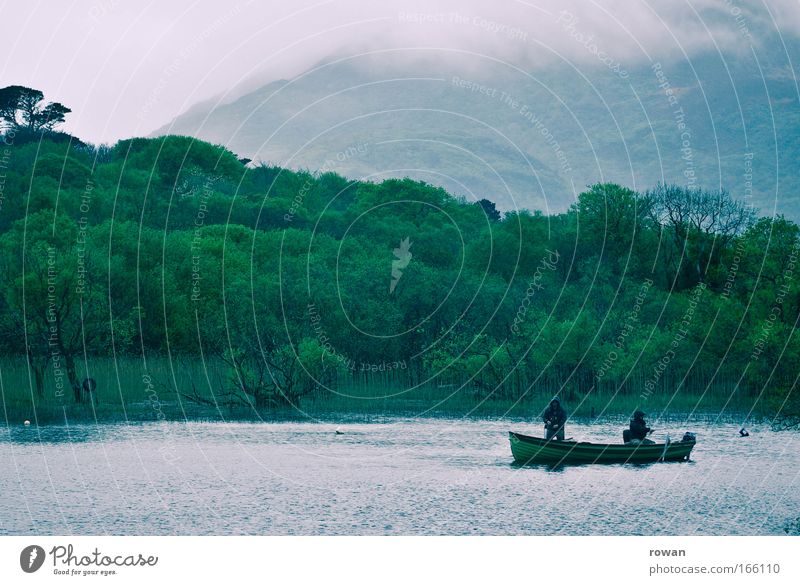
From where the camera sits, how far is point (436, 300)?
4483 inches

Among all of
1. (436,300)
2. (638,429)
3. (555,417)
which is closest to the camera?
(555,417)

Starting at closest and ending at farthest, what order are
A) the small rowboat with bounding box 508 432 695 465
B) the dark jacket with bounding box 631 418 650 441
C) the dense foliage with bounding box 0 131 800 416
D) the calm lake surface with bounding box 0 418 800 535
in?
the calm lake surface with bounding box 0 418 800 535 → the small rowboat with bounding box 508 432 695 465 → the dark jacket with bounding box 631 418 650 441 → the dense foliage with bounding box 0 131 800 416

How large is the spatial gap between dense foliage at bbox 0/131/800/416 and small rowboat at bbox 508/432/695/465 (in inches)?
233

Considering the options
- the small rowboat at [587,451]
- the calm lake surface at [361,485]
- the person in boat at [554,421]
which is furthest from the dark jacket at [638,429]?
the person in boat at [554,421]

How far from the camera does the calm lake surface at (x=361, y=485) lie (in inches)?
1837

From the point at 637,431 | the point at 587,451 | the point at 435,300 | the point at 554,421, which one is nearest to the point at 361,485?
the point at 554,421

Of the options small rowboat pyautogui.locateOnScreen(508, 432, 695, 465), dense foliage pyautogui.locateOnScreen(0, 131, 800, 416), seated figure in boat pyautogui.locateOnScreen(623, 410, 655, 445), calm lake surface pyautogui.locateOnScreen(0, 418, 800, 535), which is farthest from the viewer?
dense foliage pyautogui.locateOnScreen(0, 131, 800, 416)

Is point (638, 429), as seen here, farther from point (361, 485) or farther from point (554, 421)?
point (361, 485)

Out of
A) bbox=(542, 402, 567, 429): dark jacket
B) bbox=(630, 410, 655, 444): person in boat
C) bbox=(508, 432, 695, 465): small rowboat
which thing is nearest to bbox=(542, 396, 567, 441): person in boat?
bbox=(542, 402, 567, 429): dark jacket

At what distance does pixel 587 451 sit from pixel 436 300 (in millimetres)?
52737

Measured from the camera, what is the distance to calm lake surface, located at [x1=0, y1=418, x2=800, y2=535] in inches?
1837

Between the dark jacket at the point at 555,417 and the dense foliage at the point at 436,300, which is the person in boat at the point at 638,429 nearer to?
the dark jacket at the point at 555,417

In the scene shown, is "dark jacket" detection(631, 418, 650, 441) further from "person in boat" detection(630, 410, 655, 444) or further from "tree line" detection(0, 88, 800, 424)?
"tree line" detection(0, 88, 800, 424)

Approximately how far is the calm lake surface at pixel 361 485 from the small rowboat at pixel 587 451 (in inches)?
25.5
